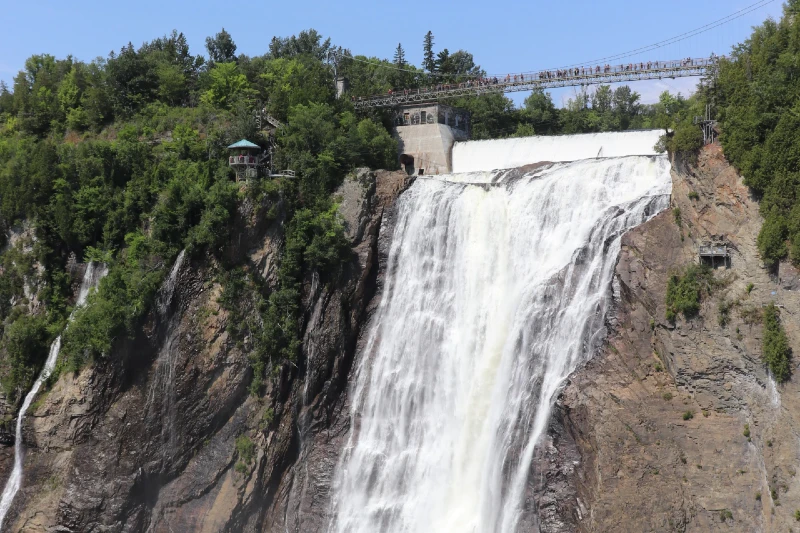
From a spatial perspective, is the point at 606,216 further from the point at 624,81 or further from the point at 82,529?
the point at 82,529

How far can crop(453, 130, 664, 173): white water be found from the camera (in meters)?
43.9

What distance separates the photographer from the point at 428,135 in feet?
169

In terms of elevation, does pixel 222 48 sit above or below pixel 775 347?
above

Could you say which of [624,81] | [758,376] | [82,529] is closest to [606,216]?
[758,376]

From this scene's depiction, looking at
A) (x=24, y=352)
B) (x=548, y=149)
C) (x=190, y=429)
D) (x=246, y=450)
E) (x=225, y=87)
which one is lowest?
(x=246, y=450)

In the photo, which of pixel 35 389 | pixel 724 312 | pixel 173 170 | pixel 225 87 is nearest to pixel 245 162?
pixel 173 170

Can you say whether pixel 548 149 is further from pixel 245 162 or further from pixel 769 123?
pixel 769 123

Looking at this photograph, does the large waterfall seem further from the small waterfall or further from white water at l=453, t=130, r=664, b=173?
the small waterfall

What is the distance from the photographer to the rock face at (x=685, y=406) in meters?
27.9

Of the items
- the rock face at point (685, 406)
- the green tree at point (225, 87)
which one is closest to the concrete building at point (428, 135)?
the green tree at point (225, 87)

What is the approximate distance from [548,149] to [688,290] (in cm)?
1836

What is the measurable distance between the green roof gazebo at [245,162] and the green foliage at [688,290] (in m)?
22.0

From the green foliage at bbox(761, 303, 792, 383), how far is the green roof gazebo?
2560cm

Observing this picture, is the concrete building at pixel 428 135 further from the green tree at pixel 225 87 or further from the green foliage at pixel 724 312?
the green foliage at pixel 724 312
